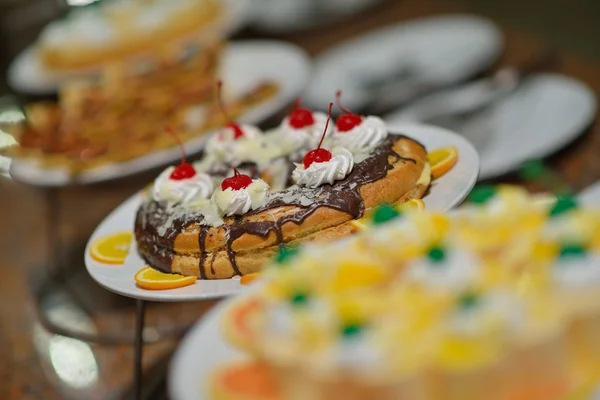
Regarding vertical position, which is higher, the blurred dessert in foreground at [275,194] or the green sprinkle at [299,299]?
the green sprinkle at [299,299]

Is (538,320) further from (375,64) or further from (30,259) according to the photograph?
(375,64)

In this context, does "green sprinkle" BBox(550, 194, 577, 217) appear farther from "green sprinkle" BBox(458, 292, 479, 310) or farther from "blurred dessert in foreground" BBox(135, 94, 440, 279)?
"blurred dessert in foreground" BBox(135, 94, 440, 279)

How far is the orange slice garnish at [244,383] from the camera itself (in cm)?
107

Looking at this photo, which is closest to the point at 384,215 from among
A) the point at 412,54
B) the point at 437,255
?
the point at 437,255

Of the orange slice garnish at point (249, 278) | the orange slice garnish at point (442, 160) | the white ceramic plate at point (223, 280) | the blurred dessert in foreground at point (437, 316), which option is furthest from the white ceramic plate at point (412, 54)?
the blurred dessert in foreground at point (437, 316)

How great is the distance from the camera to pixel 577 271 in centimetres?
104

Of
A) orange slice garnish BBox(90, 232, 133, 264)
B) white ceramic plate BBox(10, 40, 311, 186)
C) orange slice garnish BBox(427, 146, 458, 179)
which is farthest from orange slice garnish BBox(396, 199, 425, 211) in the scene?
white ceramic plate BBox(10, 40, 311, 186)

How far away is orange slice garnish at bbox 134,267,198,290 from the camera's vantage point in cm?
159

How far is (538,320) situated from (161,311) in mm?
1692

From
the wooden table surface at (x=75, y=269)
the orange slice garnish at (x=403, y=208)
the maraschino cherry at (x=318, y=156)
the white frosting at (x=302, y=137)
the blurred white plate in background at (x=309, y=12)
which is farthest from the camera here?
the blurred white plate in background at (x=309, y=12)

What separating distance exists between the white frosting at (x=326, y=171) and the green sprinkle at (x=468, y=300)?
25.2 inches

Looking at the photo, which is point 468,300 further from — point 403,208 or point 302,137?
point 302,137

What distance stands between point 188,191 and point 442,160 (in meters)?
0.59

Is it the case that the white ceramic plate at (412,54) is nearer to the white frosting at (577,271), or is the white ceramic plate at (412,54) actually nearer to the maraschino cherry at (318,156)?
the maraschino cherry at (318,156)
